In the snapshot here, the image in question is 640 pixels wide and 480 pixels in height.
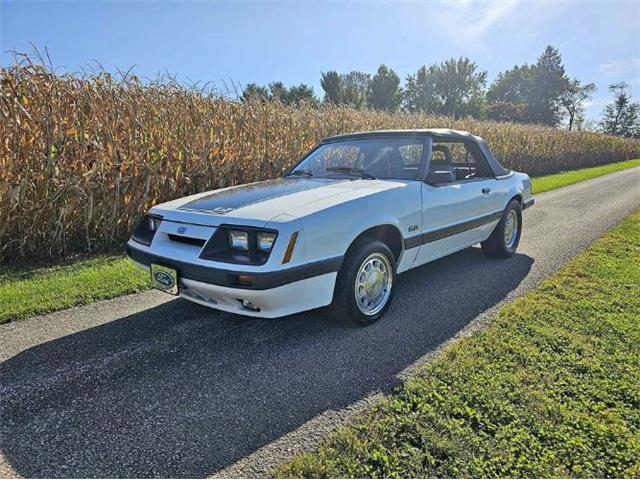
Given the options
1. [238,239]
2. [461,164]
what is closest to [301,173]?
[238,239]

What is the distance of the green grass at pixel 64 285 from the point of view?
362cm

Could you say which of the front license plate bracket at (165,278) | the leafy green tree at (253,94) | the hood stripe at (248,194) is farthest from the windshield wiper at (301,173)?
the leafy green tree at (253,94)

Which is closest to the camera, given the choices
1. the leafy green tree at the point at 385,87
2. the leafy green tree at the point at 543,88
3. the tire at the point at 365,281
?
the tire at the point at 365,281

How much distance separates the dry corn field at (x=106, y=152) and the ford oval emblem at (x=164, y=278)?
2.74 meters

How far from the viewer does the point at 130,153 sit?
564 centimetres

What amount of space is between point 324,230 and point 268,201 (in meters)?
0.55

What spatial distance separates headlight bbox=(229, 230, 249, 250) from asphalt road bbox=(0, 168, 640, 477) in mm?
738

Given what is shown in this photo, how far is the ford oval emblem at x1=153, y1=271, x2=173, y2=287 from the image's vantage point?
2906 millimetres

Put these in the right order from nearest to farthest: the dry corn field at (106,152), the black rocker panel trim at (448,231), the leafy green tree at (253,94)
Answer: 1. the black rocker panel trim at (448,231)
2. the dry corn field at (106,152)
3. the leafy green tree at (253,94)

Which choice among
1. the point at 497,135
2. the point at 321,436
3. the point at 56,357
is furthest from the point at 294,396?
the point at 497,135

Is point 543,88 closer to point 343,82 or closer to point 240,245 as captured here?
point 343,82

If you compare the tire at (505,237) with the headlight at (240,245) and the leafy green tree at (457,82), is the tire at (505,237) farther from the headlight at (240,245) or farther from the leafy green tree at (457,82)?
the leafy green tree at (457,82)

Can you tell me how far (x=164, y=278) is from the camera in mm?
2953

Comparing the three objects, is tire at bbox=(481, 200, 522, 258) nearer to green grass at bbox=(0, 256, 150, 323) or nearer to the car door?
the car door
